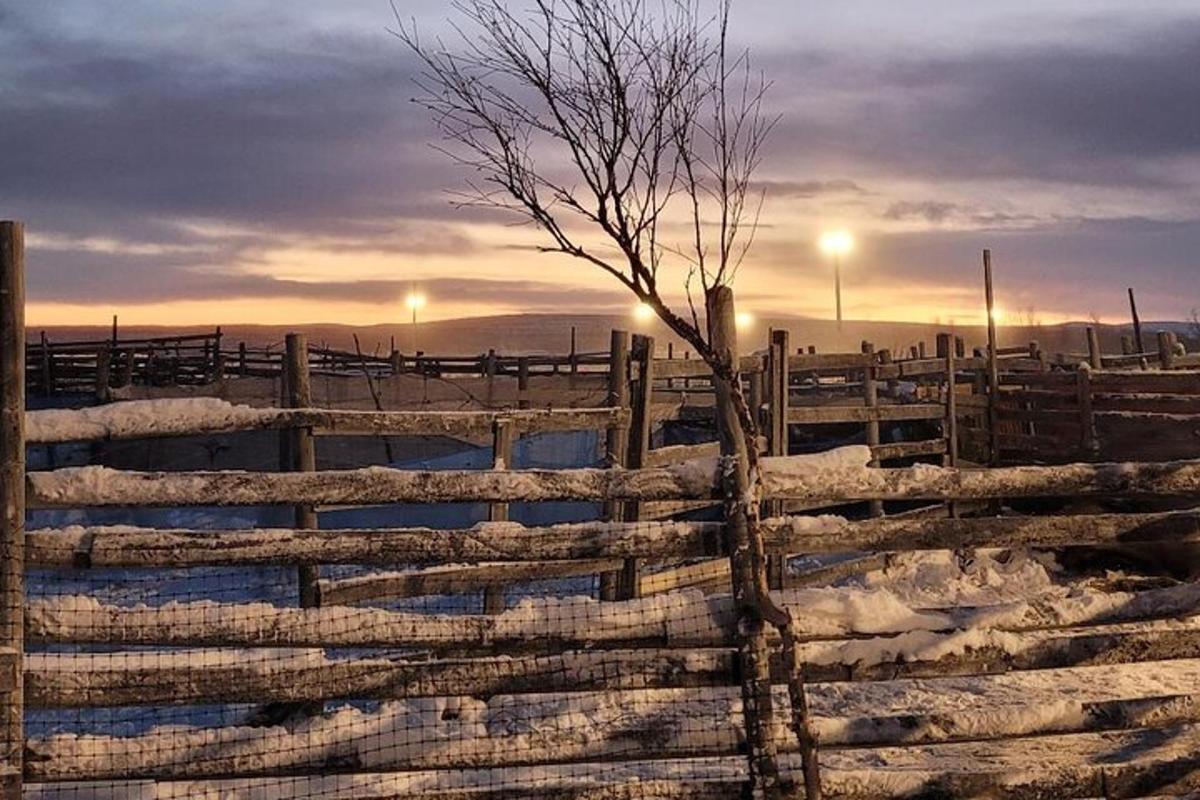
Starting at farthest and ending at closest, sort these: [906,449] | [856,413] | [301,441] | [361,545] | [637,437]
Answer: [906,449]
[856,413]
[637,437]
[301,441]
[361,545]

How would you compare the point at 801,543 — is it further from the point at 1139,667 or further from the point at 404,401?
the point at 404,401

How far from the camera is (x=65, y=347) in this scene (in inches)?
1231

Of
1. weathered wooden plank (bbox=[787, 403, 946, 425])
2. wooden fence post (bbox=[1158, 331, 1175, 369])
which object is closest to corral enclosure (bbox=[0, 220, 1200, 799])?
weathered wooden plank (bbox=[787, 403, 946, 425])

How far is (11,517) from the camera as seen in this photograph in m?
4.21

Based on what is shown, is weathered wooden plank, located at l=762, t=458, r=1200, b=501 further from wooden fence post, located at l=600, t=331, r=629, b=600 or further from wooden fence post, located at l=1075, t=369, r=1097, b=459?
wooden fence post, located at l=1075, t=369, r=1097, b=459

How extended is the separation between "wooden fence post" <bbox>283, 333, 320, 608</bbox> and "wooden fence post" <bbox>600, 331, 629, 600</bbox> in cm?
243

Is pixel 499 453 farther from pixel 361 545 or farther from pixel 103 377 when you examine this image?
pixel 103 377

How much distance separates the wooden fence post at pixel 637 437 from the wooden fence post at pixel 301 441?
2.43 m

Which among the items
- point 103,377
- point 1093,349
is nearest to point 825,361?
point 1093,349

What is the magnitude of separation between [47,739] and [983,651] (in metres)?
3.57

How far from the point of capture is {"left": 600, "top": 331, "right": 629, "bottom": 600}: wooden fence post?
925 cm

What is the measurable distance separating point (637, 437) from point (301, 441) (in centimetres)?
260

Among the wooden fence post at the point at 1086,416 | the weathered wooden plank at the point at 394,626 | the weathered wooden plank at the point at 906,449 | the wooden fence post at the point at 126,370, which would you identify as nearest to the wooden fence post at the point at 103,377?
the wooden fence post at the point at 126,370

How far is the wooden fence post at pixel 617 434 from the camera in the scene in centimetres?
925
